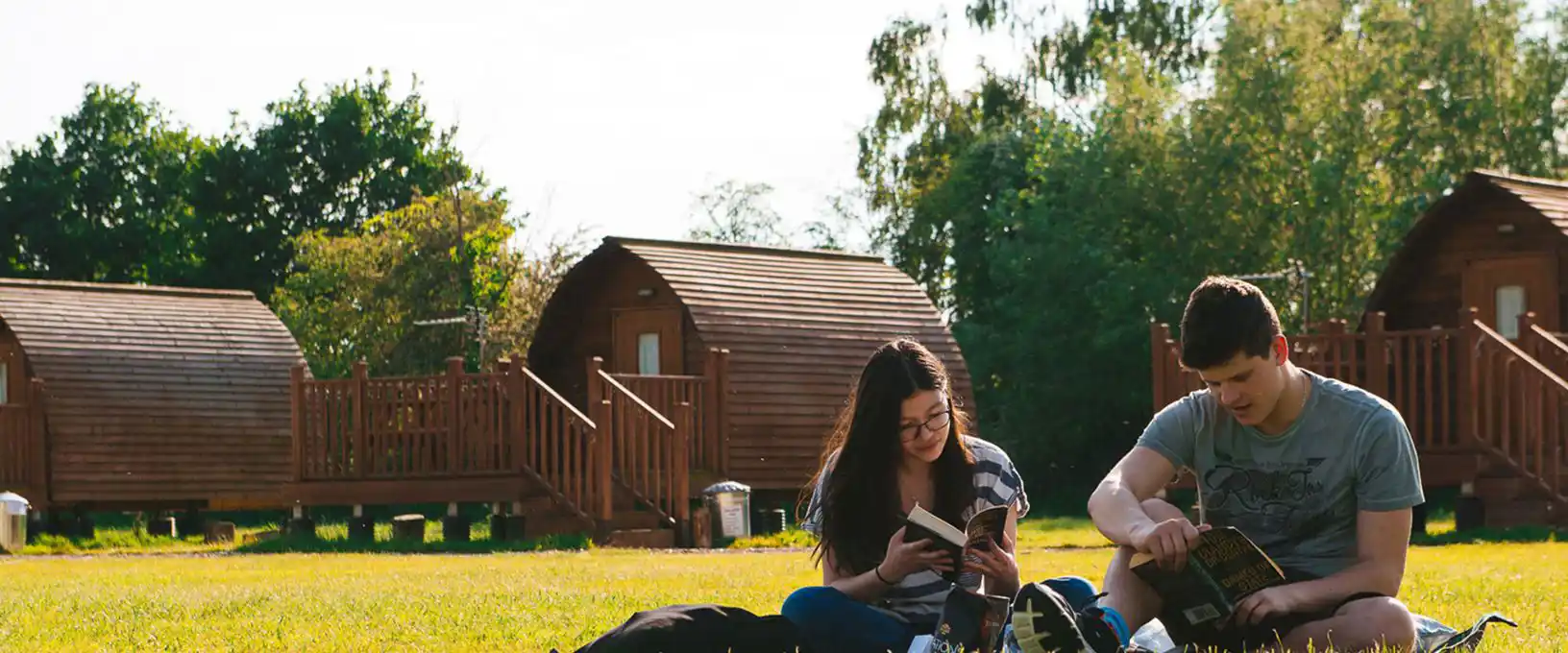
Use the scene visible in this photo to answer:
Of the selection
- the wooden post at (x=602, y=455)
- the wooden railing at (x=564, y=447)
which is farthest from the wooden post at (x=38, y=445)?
the wooden post at (x=602, y=455)

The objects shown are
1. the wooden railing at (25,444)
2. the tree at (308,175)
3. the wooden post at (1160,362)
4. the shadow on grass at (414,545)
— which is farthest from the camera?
the tree at (308,175)

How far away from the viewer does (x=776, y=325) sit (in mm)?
25828

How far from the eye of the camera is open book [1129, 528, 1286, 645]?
5992 millimetres

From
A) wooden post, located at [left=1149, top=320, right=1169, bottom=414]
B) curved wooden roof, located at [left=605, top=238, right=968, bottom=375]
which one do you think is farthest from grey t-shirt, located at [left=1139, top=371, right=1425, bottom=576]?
curved wooden roof, located at [left=605, top=238, right=968, bottom=375]

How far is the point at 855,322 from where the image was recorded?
2705 centimetres

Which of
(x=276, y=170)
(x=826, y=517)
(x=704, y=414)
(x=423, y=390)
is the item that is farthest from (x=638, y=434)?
(x=276, y=170)

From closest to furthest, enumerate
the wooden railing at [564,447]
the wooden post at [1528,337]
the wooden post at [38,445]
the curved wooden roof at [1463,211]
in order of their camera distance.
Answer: the wooden post at [1528,337], the wooden railing at [564,447], the curved wooden roof at [1463,211], the wooden post at [38,445]

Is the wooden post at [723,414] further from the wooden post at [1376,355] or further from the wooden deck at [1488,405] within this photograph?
the wooden post at [1376,355]

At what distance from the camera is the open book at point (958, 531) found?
617 centimetres

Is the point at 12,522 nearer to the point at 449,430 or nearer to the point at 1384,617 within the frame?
the point at 449,430

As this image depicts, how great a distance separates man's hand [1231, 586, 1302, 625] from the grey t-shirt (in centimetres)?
33

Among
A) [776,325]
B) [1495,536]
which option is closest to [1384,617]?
[1495,536]

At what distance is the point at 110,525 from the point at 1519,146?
25.1 m

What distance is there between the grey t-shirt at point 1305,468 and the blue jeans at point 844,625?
52 cm
